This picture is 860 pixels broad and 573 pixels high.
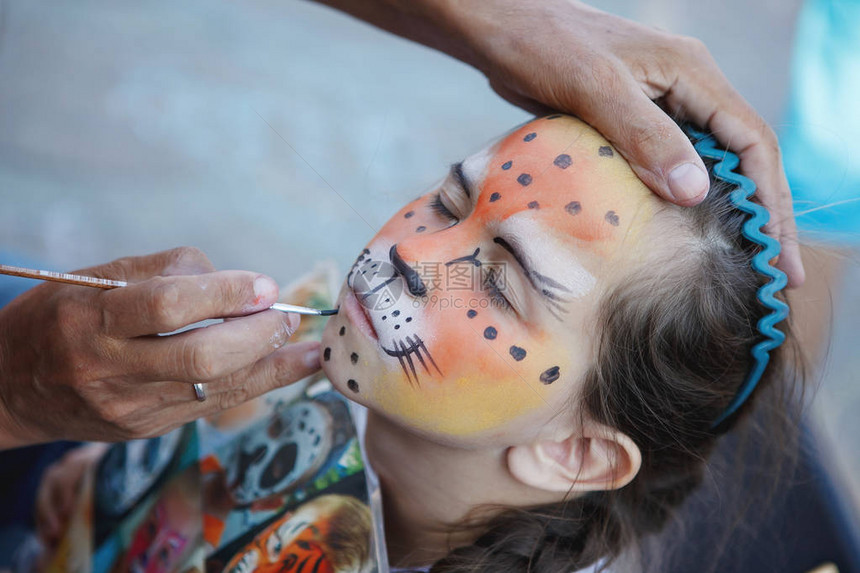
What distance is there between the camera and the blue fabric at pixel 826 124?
109 centimetres

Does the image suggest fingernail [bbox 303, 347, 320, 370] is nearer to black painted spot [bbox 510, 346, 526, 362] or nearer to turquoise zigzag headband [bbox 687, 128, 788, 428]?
black painted spot [bbox 510, 346, 526, 362]

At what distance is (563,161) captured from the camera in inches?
32.0

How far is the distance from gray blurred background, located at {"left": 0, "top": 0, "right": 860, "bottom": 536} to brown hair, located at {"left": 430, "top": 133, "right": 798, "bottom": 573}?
0.89 meters

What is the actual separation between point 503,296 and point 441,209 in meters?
0.17

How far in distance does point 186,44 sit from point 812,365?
193 cm

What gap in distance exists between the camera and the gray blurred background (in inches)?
74.5

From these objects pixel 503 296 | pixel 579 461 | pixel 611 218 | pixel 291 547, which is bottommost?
pixel 291 547

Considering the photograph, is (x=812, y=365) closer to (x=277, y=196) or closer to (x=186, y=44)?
(x=277, y=196)

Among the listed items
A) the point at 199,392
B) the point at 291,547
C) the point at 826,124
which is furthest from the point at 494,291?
the point at 826,124

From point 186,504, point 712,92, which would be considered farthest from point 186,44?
point 712,92

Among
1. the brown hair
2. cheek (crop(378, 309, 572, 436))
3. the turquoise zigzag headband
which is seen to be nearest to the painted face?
the brown hair

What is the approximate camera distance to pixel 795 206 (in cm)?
101

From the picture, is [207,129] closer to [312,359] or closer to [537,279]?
[312,359]

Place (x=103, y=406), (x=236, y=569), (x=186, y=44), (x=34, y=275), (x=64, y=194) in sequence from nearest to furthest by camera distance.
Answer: (x=34, y=275) < (x=103, y=406) < (x=236, y=569) < (x=64, y=194) < (x=186, y=44)
